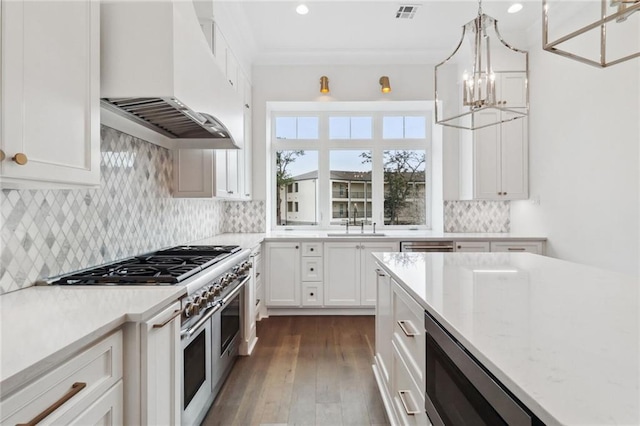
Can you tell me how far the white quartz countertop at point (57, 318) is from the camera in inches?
31.5

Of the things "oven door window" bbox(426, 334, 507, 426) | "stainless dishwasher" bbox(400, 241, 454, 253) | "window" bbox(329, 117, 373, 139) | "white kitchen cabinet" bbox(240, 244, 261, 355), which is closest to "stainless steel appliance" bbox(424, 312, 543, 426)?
"oven door window" bbox(426, 334, 507, 426)

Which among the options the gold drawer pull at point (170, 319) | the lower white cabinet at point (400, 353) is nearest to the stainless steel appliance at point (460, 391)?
the lower white cabinet at point (400, 353)

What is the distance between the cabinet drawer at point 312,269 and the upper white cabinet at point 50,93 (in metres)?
2.64

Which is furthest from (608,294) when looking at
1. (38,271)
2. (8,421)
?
(38,271)

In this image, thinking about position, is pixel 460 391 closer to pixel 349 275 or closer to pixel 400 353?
pixel 400 353

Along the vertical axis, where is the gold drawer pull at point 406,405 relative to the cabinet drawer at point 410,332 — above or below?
below

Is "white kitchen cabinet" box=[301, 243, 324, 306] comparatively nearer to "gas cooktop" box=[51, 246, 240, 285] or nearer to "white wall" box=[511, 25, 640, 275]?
"gas cooktop" box=[51, 246, 240, 285]

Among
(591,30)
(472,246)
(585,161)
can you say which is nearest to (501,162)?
(585,161)

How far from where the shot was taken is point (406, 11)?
10.9 feet

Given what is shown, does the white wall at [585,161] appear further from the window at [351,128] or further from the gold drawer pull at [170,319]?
the gold drawer pull at [170,319]

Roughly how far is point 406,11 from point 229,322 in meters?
3.14

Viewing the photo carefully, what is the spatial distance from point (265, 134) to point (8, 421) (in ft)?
12.4

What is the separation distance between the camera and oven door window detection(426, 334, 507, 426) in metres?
0.83

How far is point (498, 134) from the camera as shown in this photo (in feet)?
12.9
